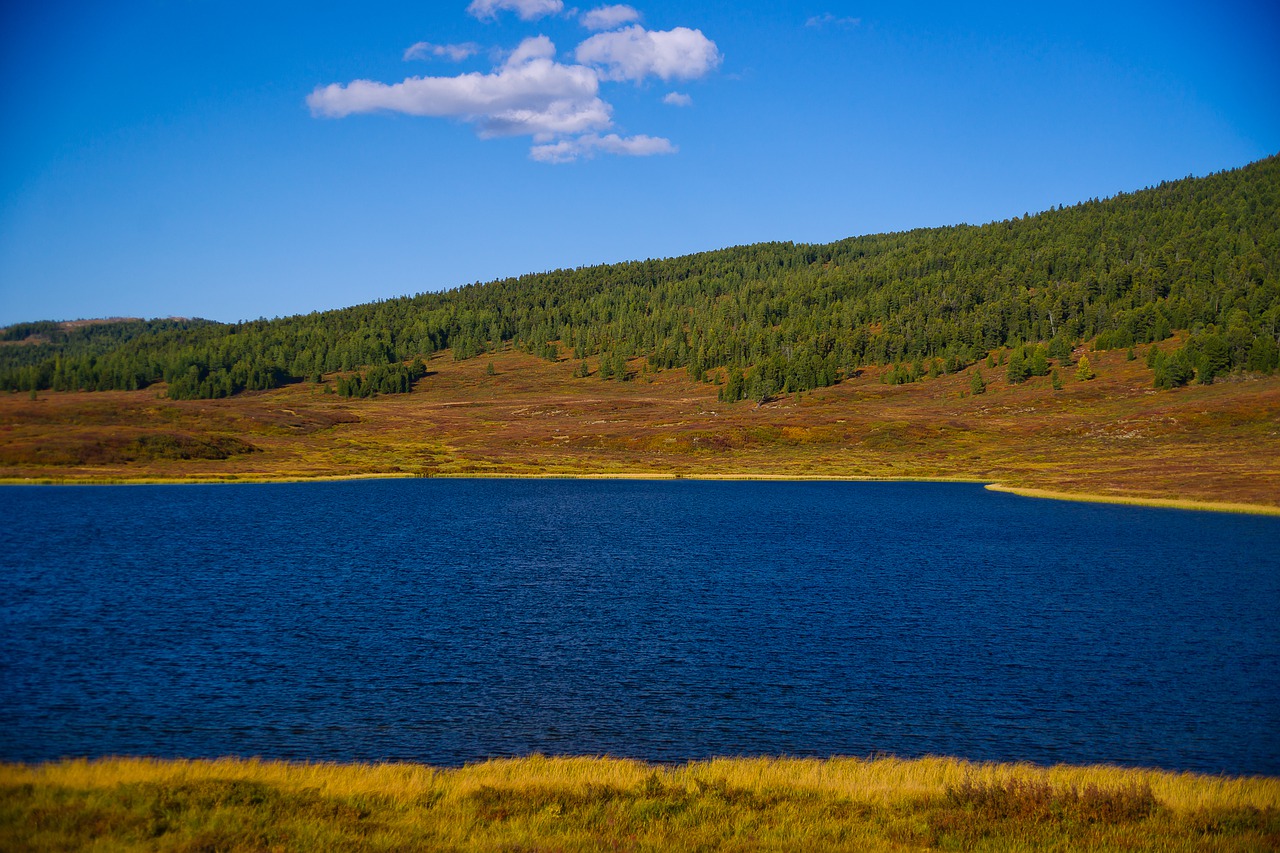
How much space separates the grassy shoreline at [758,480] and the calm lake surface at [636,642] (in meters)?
19.3

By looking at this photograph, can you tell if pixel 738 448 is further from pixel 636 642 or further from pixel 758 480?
pixel 636 642

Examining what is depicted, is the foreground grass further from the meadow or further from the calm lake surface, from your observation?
the meadow

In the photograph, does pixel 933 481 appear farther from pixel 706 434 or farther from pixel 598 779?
pixel 598 779

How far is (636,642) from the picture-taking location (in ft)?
141

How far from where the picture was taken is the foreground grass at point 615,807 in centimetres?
1950

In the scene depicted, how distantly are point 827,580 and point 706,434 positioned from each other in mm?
121978

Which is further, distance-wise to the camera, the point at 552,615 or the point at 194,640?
the point at 552,615

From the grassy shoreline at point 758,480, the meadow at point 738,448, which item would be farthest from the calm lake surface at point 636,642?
the meadow at point 738,448

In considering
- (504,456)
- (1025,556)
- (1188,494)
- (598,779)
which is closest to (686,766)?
(598,779)

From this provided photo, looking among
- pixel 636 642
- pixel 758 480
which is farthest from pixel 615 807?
pixel 758 480

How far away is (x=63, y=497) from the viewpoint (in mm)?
105875

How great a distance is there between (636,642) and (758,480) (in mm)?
100179

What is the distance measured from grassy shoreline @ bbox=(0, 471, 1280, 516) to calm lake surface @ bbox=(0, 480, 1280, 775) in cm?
1930

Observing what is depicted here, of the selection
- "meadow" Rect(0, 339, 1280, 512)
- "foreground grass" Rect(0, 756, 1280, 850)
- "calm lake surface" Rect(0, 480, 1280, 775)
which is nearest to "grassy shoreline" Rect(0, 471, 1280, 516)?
"meadow" Rect(0, 339, 1280, 512)
